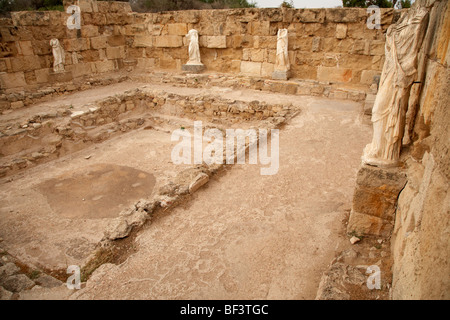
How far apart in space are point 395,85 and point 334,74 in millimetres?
7973

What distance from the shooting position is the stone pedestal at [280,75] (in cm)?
1034

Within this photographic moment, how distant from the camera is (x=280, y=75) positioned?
1038 cm

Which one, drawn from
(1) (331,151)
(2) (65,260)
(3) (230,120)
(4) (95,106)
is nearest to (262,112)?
(3) (230,120)

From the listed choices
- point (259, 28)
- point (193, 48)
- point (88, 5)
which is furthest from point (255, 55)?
point (88, 5)

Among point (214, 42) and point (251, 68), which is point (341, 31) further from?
point (214, 42)

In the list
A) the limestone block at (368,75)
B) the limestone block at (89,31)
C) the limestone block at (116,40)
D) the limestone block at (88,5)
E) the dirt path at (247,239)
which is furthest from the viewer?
the limestone block at (116,40)

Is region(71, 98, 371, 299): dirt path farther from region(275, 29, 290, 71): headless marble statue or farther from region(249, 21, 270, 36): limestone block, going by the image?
region(249, 21, 270, 36): limestone block

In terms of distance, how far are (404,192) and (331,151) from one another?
2.90 metres

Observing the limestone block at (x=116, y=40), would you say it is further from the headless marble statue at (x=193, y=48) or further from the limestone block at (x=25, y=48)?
the headless marble statue at (x=193, y=48)

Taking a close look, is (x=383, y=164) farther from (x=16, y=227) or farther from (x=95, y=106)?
(x=95, y=106)

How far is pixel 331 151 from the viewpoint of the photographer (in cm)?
570
